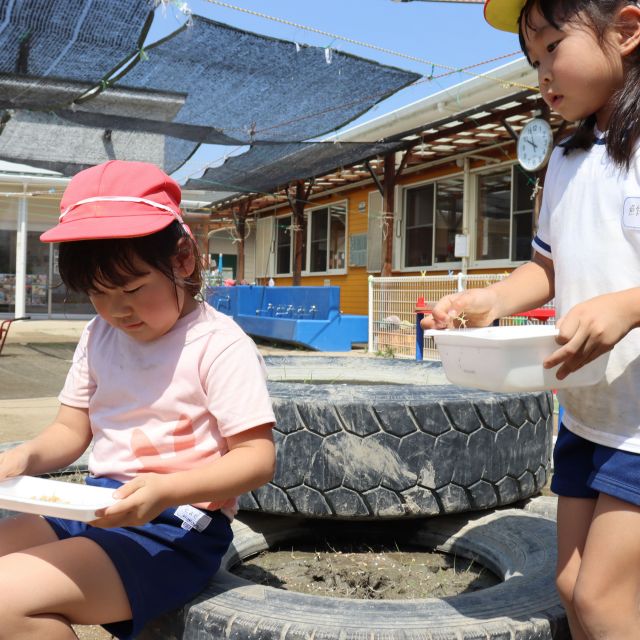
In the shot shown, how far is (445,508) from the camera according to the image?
1.84m

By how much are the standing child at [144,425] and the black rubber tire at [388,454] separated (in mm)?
388

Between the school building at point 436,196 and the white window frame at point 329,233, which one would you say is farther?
the white window frame at point 329,233

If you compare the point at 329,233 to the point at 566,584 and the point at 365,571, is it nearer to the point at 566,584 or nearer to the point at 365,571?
the point at 365,571

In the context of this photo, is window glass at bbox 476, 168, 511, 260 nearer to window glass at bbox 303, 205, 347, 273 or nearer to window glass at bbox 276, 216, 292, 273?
window glass at bbox 303, 205, 347, 273

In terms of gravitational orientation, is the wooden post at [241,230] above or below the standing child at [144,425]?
above

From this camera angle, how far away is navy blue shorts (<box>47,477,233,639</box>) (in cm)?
125

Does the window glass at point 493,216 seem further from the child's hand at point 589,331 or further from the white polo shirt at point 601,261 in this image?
the child's hand at point 589,331

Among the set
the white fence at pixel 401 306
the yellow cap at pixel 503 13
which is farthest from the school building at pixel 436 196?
the yellow cap at pixel 503 13

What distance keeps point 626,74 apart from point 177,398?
1.08 m

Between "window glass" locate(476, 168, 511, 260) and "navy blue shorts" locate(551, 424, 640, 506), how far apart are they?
34.6 ft

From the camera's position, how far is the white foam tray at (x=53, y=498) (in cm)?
104

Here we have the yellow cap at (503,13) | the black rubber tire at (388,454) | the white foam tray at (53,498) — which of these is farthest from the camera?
the black rubber tire at (388,454)

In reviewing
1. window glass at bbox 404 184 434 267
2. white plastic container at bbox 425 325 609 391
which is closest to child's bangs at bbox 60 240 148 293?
white plastic container at bbox 425 325 609 391

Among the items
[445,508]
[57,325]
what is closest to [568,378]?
[445,508]
